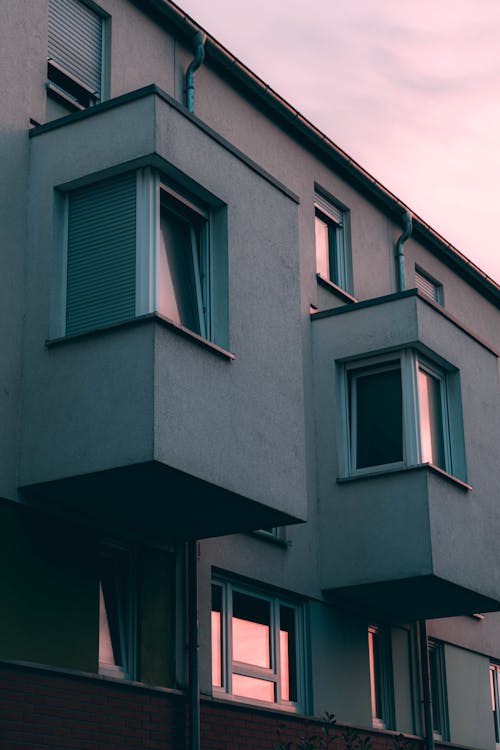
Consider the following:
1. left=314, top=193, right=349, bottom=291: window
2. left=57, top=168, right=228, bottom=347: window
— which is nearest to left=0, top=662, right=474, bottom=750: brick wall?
left=57, top=168, right=228, bottom=347: window

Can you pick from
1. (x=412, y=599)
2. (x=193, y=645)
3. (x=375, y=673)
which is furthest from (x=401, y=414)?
(x=193, y=645)

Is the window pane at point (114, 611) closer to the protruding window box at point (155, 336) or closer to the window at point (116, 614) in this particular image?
the window at point (116, 614)

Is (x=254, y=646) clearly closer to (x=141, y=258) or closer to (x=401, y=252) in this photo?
(x=141, y=258)

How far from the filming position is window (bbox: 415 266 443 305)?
1967cm

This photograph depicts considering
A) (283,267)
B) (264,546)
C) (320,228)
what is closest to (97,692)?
(264,546)

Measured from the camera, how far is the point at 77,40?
522 inches

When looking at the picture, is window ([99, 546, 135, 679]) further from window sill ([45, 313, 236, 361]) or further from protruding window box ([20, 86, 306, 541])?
window sill ([45, 313, 236, 361])

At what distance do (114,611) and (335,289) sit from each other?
6271 millimetres

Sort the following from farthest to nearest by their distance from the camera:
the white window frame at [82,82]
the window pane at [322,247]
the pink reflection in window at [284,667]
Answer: the window pane at [322,247] → the pink reflection in window at [284,667] → the white window frame at [82,82]

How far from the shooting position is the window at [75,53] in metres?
13.0

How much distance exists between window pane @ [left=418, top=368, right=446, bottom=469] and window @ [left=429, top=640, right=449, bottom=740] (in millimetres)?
3317

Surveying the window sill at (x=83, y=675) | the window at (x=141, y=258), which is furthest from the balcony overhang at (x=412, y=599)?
the window at (x=141, y=258)

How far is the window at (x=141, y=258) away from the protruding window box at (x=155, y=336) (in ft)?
0.04

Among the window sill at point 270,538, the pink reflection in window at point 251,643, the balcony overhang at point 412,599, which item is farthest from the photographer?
the balcony overhang at point 412,599
